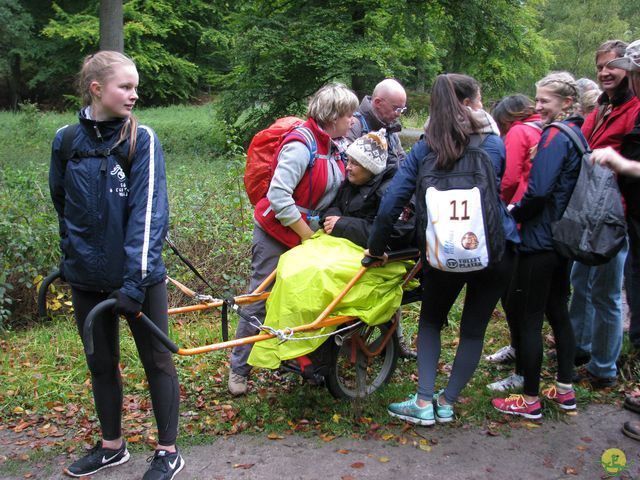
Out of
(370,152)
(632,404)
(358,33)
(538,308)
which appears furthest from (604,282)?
(358,33)

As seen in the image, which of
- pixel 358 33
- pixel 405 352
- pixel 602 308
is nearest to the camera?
pixel 602 308

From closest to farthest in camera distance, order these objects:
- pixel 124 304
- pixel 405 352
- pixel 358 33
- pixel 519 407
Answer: pixel 124 304 < pixel 519 407 < pixel 405 352 < pixel 358 33

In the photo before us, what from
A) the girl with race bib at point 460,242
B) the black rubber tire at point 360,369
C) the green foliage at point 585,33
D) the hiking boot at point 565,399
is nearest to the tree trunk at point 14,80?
the green foliage at point 585,33

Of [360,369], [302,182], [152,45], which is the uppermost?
[152,45]

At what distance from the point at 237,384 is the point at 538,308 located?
210cm

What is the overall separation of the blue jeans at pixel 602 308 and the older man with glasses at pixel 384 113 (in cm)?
161

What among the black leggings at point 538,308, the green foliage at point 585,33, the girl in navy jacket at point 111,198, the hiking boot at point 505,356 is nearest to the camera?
the girl in navy jacket at point 111,198

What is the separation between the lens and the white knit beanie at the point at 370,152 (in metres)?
3.82

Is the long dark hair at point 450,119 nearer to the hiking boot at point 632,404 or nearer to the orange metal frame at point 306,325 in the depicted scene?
the orange metal frame at point 306,325

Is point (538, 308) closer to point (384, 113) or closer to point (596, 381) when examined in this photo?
point (596, 381)

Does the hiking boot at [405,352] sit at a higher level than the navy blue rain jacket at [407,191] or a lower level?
lower

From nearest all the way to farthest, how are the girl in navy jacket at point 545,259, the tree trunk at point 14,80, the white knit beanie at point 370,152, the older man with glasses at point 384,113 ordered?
the girl in navy jacket at point 545,259
the white knit beanie at point 370,152
the older man with glasses at point 384,113
the tree trunk at point 14,80

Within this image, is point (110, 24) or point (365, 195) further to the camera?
point (110, 24)

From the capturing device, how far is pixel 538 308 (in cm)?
376
